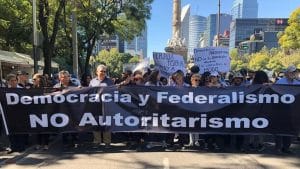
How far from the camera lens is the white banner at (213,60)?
14430 millimetres

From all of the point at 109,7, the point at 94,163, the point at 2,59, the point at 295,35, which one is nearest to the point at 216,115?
the point at 94,163

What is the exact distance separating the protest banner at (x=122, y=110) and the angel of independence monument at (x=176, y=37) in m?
33.7

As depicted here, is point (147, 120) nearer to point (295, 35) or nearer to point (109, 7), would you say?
point (109, 7)

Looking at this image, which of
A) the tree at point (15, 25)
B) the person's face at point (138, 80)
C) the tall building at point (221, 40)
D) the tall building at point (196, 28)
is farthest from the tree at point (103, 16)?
the tall building at point (196, 28)

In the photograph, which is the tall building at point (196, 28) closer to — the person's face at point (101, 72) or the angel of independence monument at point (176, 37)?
the angel of independence monument at point (176, 37)

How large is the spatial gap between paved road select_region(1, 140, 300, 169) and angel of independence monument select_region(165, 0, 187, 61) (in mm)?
34063

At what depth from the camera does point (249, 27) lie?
625ft

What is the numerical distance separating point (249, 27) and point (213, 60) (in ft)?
593

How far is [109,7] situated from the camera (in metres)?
38.3

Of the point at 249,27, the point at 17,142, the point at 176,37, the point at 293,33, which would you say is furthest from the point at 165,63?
the point at 249,27

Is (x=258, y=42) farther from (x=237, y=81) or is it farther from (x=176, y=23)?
(x=237, y=81)

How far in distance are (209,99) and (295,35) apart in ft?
198

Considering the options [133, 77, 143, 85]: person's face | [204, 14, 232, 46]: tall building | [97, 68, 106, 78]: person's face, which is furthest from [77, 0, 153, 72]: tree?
[204, 14, 232, 46]: tall building

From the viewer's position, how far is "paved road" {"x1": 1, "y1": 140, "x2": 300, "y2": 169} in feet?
26.7
